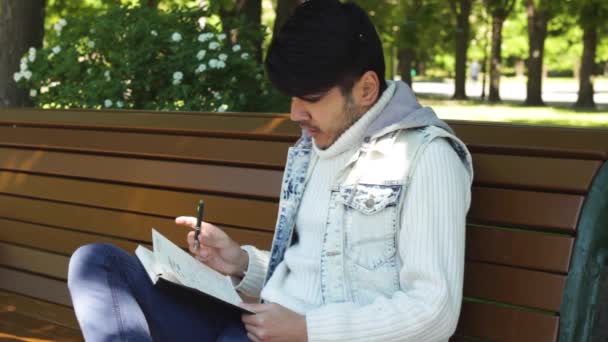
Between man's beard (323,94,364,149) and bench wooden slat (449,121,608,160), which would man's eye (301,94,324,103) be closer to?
man's beard (323,94,364,149)

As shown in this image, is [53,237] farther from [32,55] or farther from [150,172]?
[32,55]

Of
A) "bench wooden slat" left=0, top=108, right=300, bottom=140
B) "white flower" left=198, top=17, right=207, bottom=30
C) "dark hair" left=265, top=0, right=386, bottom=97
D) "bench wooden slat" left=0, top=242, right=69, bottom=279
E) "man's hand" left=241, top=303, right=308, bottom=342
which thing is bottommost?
"bench wooden slat" left=0, top=242, right=69, bottom=279

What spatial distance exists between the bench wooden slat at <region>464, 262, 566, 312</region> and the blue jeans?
68 centimetres

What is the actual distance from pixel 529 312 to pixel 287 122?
46.2 inches

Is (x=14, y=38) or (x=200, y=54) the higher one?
(x=14, y=38)

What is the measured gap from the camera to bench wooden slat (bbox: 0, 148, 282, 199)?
11.0 ft

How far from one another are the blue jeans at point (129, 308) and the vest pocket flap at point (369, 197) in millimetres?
475

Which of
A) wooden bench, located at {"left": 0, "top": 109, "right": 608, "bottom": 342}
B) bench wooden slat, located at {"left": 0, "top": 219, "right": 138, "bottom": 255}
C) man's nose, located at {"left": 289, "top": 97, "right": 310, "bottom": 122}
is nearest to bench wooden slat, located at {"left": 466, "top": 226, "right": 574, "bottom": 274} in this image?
wooden bench, located at {"left": 0, "top": 109, "right": 608, "bottom": 342}

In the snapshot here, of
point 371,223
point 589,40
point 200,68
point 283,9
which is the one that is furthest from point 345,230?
point 589,40

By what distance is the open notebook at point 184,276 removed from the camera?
238 centimetres

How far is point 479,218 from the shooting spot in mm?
2686

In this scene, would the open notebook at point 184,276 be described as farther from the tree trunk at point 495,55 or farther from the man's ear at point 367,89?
the tree trunk at point 495,55

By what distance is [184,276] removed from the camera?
2428mm

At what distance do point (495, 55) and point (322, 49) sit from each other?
27.2m
